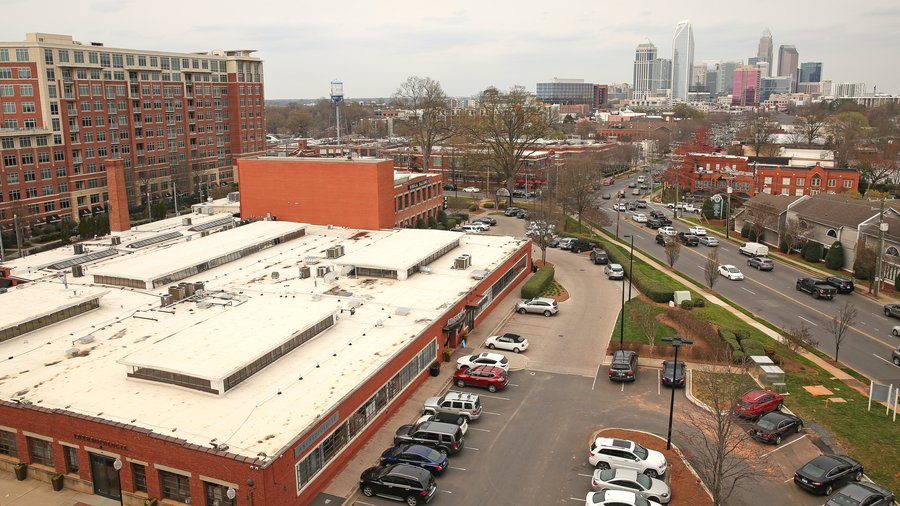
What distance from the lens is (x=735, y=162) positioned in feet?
310

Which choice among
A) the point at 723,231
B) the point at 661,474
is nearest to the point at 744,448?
the point at 661,474

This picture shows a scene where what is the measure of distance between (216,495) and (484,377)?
13750 millimetres

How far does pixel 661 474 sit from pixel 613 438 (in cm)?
259

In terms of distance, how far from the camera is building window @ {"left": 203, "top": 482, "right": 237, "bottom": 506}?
2097 cm

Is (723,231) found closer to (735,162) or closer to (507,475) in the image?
(735,162)

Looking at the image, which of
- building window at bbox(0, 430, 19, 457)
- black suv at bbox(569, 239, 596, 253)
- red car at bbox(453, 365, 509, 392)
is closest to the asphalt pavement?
black suv at bbox(569, 239, 596, 253)

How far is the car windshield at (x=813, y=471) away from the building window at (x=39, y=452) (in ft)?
90.6

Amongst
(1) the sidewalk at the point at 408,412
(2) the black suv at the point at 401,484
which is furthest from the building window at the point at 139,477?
(2) the black suv at the point at 401,484

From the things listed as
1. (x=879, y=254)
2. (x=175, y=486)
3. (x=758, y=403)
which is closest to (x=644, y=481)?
(x=758, y=403)

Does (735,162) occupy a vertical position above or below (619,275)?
above

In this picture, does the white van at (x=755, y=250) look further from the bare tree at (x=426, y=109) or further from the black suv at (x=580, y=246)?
the bare tree at (x=426, y=109)

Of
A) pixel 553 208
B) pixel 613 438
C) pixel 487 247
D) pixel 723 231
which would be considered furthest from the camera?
pixel 723 231

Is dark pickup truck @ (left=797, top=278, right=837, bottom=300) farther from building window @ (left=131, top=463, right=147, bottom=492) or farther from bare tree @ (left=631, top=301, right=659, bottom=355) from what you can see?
building window @ (left=131, top=463, right=147, bottom=492)

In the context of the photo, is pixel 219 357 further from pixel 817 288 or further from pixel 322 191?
pixel 817 288
